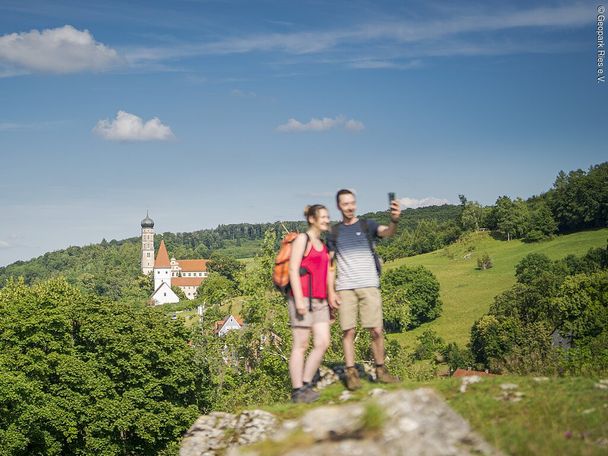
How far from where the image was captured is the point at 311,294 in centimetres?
896

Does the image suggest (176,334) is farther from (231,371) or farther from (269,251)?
(269,251)

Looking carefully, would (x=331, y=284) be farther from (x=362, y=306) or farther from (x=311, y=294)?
(x=362, y=306)

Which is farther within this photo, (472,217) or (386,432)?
(472,217)

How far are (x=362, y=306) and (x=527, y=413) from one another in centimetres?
290

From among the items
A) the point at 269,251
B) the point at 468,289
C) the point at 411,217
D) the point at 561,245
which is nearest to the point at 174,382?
the point at 269,251

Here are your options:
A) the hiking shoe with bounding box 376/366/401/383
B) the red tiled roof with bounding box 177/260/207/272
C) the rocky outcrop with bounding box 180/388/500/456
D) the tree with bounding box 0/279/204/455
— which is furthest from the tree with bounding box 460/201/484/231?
the rocky outcrop with bounding box 180/388/500/456

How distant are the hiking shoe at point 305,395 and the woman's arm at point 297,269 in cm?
122

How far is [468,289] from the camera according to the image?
86375mm

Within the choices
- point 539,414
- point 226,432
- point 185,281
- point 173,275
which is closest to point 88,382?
point 226,432

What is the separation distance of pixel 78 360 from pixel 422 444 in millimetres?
28151

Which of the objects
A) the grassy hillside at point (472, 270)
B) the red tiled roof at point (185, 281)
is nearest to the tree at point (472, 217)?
the grassy hillside at point (472, 270)

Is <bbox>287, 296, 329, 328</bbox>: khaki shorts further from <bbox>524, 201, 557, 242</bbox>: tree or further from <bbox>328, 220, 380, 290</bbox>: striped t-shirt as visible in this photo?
<bbox>524, 201, 557, 242</bbox>: tree

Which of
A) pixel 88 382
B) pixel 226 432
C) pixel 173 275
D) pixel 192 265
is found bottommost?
pixel 88 382

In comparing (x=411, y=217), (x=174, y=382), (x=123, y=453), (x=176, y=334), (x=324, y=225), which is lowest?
(x=123, y=453)
